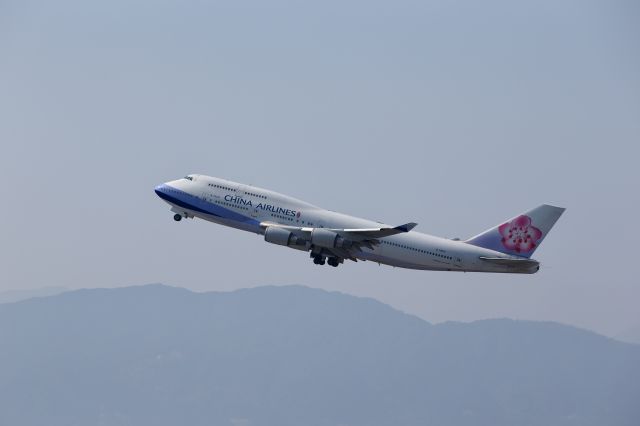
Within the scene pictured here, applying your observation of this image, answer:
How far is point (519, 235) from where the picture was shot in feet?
276

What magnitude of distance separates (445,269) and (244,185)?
19.0 m

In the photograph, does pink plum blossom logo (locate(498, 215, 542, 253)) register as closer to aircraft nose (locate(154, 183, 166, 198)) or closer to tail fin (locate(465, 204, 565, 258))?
tail fin (locate(465, 204, 565, 258))

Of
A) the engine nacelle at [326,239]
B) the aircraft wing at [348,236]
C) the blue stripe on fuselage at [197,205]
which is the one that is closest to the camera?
the aircraft wing at [348,236]

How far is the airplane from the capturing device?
267ft

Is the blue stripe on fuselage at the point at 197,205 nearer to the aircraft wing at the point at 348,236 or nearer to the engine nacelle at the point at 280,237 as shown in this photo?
the engine nacelle at the point at 280,237

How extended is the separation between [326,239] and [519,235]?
57.0ft

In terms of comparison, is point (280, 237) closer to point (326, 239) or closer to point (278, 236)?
point (278, 236)

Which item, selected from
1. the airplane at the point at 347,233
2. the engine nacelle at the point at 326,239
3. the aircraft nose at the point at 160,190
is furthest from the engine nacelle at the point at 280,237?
the aircraft nose at the point at 160,190

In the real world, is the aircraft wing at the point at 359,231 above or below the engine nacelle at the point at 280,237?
above

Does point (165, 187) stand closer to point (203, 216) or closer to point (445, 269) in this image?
point (203, 216)

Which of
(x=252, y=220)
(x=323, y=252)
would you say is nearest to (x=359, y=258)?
(x=323, y=252)

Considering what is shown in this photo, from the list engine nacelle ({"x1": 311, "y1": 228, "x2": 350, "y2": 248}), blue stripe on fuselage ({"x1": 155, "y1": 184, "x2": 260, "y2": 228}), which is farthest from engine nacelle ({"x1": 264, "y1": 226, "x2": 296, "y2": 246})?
engine nacelle ({"x1": 311, "y1": 228, "x2": 350, "y2": 248})

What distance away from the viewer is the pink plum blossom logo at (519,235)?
83.6 meters

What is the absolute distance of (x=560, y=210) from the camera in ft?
282
